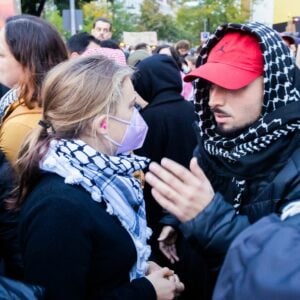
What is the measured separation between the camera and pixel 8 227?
5.83ft

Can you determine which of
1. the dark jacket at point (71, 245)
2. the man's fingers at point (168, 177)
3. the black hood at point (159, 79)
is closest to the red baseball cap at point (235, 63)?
the man's fingers at point (168, 177)

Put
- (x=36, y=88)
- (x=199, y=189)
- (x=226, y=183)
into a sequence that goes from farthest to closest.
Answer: (x=36, y=88) < (x=226, y=183) < (x=199, y=189)

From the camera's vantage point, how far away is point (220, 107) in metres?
1.88

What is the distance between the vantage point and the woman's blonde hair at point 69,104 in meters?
1.80

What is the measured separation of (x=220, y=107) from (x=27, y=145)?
2.52 feet

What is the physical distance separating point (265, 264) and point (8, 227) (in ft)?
4.04

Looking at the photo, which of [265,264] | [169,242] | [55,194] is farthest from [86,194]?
[265,264]

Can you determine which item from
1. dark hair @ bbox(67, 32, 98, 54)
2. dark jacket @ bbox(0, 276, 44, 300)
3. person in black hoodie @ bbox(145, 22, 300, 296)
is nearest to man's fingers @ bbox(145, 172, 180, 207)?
person in black hoodie @ bbox(145, 22, 300, 296)

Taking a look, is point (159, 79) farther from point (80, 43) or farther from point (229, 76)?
point (80, 43)

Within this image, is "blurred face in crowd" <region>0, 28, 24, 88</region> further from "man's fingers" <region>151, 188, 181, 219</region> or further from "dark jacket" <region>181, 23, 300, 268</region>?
"man's fingers" <region>151, 188, 181, 219</region>

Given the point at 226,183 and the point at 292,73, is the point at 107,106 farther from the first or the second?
the point at 292,73

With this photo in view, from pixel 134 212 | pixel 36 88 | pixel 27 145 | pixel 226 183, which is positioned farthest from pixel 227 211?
pixel 36 88

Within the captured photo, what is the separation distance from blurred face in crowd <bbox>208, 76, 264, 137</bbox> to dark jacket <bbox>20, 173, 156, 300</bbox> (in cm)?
58

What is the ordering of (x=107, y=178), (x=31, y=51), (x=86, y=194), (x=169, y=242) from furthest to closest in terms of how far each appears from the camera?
(x=31, y=51) < (x=169, y=242) < (x=107, y=178) < (x=86, y=194)
